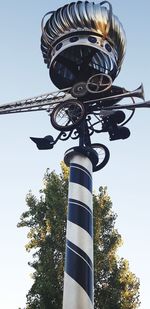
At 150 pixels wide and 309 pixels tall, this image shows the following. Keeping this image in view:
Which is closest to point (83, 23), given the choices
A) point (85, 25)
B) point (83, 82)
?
point (85, 25)

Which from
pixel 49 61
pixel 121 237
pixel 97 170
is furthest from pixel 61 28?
pixel 121 237

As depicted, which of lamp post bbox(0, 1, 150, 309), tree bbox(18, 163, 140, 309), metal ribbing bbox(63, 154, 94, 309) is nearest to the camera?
metal ribbing bbox(63, 154, 94, 309)

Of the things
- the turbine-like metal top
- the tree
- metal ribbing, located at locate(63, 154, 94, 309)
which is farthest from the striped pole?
the tree

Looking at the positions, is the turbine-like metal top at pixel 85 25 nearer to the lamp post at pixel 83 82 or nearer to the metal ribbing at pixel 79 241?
the lamp post at pixel 83 82

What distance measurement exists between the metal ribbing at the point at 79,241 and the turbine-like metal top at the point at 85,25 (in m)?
3.66

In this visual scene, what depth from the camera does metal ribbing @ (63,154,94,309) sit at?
847 cm

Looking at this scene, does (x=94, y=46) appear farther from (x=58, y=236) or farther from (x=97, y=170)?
(x=58, y=236)

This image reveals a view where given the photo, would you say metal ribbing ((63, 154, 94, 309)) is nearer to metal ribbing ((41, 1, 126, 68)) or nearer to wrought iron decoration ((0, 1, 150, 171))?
wrought iron decoration ((0, 1, 150, 171))

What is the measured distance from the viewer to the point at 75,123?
11.2 metres

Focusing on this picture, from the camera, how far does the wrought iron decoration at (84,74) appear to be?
37.8 feet

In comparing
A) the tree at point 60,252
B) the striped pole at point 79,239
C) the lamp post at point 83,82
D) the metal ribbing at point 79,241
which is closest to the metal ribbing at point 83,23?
the lamp post at point 83,82

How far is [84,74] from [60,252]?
837 centimetres

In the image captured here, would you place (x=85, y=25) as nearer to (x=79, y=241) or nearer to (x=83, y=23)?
(x=83, y=23)

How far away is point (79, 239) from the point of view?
9141 mm
